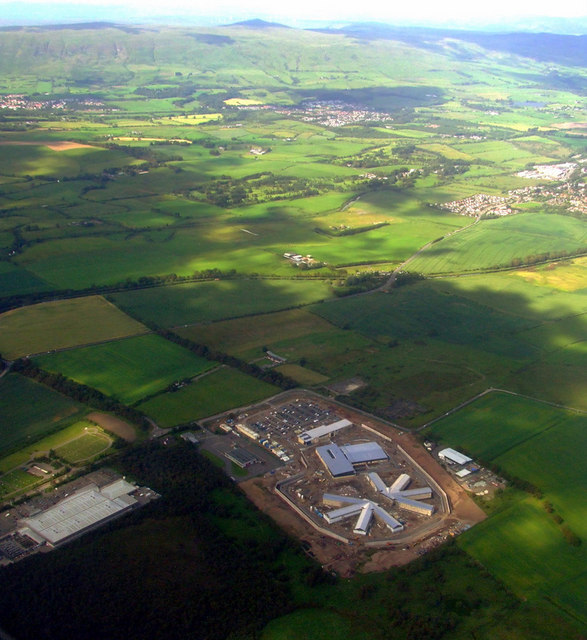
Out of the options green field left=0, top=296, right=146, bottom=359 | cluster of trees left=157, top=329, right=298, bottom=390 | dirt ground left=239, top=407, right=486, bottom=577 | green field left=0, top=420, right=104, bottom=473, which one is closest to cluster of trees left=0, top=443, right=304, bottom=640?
dirt ground left=239, top=407, right=486, bottom=577

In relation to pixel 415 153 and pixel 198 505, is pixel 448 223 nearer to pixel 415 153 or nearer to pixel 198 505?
pixel 415 153

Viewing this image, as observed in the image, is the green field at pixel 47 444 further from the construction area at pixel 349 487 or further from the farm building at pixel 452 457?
the farm building at pixel 452 457

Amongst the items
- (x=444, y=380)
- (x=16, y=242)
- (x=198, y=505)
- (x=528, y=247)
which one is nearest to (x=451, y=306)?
(x=444, y=380)

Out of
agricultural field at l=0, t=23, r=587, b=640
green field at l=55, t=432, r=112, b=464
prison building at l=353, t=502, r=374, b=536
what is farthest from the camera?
green field at l=55, t=432, r=112, b=464

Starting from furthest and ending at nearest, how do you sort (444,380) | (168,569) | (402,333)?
(402,333) < (444,380) < (168,569)

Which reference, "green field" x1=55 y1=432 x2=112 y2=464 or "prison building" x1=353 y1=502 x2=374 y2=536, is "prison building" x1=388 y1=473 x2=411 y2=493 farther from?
"green field" x1=55 y1=432 x2=112 y2=464

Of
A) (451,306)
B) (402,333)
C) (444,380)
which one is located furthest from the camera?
(451,306)

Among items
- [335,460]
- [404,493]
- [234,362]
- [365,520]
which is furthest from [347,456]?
[234,362]
